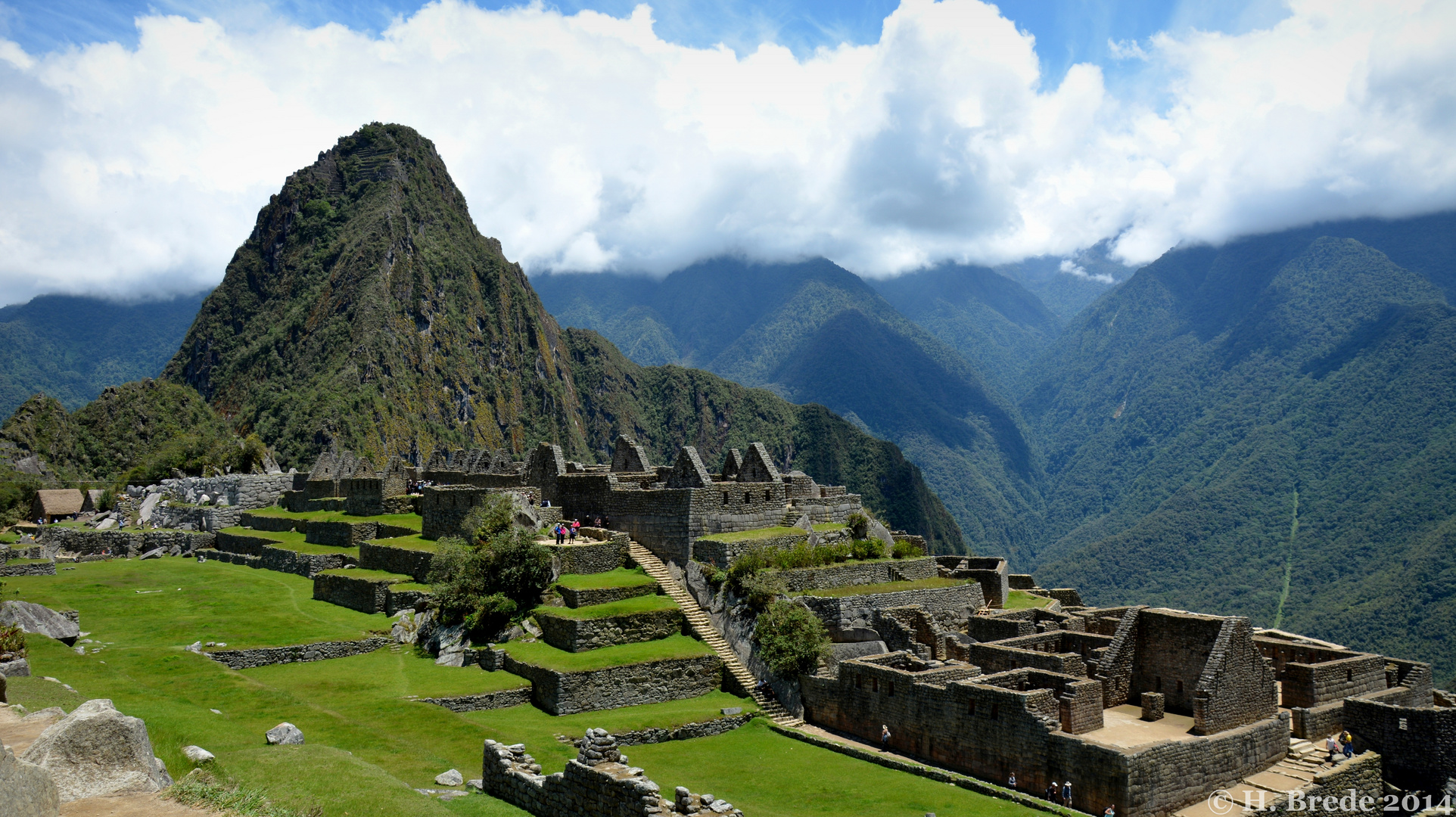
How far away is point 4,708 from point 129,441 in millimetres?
100432

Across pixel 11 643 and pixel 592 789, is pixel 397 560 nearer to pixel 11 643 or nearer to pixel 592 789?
pixel 11 643

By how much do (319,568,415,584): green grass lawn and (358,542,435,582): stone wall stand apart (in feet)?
0.62

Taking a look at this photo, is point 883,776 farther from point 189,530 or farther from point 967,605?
point 189,530

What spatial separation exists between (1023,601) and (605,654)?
15.6m

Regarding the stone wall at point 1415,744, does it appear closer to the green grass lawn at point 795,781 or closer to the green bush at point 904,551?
the green grass lawn at point 795,781

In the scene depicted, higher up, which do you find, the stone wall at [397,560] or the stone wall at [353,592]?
the stone wall at [397,560]

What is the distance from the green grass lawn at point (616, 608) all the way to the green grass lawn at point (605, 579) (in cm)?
47

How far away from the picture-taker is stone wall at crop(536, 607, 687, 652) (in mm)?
22156

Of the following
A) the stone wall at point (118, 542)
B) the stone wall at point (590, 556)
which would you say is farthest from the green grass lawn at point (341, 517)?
the stone wall at point (590, 556)

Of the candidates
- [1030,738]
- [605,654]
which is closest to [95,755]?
[605,654]

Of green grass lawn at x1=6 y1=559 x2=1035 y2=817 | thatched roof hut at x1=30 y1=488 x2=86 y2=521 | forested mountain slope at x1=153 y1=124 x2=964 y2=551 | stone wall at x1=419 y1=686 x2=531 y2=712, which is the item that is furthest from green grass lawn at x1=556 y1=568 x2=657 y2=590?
forested mountain slope at x1=153 y1=124 x2=964 y2=551

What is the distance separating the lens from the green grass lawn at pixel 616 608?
2270 centimetres

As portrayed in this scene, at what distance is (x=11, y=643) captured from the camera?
16.7 meters

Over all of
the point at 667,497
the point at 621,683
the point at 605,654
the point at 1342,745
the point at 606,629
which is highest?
the point at 667,497
